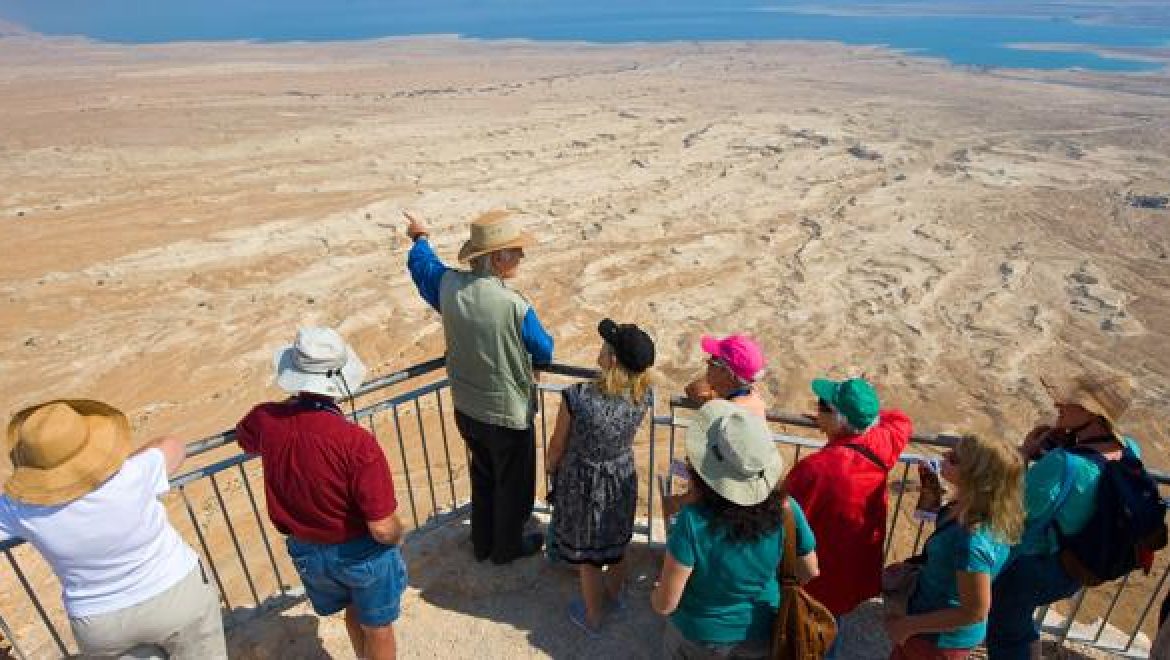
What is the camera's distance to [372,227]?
16.7 meters

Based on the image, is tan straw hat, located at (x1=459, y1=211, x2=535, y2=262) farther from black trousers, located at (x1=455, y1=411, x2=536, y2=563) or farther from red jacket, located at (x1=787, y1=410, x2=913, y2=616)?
red jacket, located at (x1=787, y1=410, x2=913, y2=616)

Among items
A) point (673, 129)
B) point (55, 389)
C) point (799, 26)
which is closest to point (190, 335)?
point (55, 389)

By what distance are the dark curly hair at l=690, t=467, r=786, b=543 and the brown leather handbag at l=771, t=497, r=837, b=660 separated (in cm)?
16

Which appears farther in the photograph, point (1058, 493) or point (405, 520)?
point (405, 520)

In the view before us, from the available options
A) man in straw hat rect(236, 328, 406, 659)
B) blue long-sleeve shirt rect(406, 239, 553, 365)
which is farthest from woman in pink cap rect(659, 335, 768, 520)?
man in straw hat rect(236, 328, 406, 659)

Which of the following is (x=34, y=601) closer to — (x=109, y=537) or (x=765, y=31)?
(x=109, y=537)

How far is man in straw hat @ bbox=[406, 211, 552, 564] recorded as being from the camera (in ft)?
12.0

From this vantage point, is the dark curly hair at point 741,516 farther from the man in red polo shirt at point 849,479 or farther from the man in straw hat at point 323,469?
the man in straw hat at point 323,469

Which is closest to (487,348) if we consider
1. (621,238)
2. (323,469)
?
(323,469)

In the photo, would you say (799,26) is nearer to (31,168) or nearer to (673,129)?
(673,129)

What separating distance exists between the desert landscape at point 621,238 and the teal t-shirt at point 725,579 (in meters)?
8.02

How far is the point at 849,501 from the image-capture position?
3205 mm

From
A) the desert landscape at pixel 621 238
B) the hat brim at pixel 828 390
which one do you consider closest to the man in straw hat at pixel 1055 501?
the hat brim at pixel 828 390

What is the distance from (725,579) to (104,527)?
237 cm
